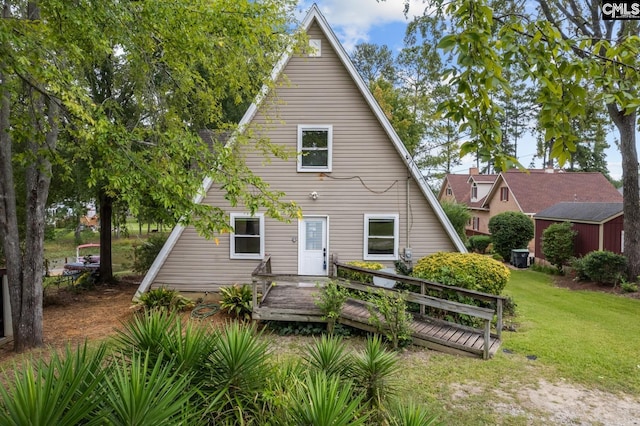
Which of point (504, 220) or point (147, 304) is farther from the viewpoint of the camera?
point (504, 220)

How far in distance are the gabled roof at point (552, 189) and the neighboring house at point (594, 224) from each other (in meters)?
5.47

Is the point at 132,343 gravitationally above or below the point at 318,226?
below

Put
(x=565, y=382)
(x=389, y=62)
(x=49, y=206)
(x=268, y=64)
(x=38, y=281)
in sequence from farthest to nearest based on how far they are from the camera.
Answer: (x=389, y=62) < (x=49, y=206) < (x=268, y=64) < (x=38, y=281) < (x=565, y=382)

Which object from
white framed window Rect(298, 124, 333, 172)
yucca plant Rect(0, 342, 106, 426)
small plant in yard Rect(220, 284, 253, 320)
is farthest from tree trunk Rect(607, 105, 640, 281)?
yucca plant Rect(0, 342, 106, 426)

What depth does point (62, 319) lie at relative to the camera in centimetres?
891

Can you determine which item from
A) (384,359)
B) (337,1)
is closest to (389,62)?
(337,1)

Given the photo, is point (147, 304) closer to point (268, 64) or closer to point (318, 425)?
point (268, 64)

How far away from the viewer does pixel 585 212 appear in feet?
60.3

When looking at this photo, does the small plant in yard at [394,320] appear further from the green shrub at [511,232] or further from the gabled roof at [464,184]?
the gabled roof at [464,184]

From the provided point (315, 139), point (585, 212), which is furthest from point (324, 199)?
point (585, 212)

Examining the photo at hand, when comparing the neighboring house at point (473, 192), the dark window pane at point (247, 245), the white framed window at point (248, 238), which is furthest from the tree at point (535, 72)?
the neighboring house at point (473, 192)

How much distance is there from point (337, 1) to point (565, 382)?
36.1 feet

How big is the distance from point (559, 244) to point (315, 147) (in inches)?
564

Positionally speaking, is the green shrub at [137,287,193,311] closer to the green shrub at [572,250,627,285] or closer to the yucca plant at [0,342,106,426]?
the yucca plant at [0,342,106,426]
